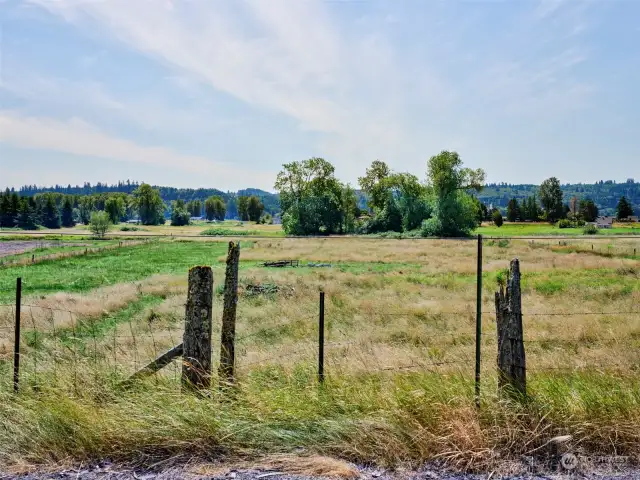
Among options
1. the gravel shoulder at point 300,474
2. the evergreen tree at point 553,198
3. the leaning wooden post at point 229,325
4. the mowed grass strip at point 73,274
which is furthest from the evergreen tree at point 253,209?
the gravel shoulder at point 300,474

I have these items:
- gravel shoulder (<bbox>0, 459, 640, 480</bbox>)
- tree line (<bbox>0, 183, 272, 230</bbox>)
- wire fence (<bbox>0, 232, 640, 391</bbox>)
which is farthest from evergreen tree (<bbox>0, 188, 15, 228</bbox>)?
gravel shoulder (<bbox>0, 459, 640, 480</bbox>)

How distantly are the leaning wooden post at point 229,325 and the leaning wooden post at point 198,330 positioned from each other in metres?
0.19

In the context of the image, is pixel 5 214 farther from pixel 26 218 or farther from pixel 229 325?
pixel 229 325

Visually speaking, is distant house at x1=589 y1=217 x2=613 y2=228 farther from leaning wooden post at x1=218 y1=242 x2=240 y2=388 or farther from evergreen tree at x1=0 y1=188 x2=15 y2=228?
evergreen tree at x1=0 y1=188 x2=15 y2=228

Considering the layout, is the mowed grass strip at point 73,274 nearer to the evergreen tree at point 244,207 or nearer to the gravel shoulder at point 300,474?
the gravel shoulder at point 300,474

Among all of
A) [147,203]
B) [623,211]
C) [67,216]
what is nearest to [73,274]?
[147,203]

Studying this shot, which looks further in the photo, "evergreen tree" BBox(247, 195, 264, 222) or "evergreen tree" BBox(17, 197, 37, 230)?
"evergreen tree" BBox(247, 195, 264, 222)

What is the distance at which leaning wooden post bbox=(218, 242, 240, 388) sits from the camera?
477 centimetres

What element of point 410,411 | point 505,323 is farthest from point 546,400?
point 410,411

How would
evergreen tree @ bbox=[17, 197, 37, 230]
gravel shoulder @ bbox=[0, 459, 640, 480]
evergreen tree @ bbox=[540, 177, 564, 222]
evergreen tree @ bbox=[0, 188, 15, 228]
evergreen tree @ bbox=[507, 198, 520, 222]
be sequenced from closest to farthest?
gravel shoulder @ bbox=[0, 459, 640, 480] < evergreen tree @ bbox=[0, 188, 15, 228] < evergreen tree @ bbox=[17, 197, 37, 230] < evergreen tree @ bbox=[540, 177, 564, 222] < evergreen tree @ bbox=[507, 198, 520, 222]

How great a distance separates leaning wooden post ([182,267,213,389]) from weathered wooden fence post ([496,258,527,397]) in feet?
9.82

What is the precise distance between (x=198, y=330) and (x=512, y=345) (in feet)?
10.5

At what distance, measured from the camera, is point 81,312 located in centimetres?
1791

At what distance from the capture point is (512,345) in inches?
174
